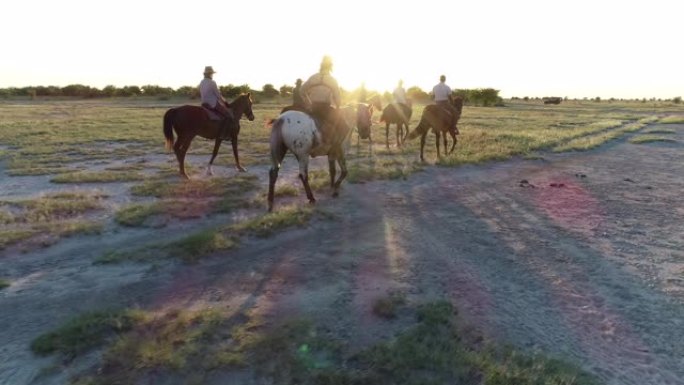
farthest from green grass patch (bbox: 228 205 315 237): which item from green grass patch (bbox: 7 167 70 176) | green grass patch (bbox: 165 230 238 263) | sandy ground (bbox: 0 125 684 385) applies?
green grass patch (bbox: 7 167 70 176)

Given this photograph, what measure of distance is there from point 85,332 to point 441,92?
14502 mm

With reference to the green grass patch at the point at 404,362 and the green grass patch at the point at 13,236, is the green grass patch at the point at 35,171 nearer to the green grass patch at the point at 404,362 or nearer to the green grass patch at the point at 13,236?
the green grass patch at the point at 13,236

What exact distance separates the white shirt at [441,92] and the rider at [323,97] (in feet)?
25.4

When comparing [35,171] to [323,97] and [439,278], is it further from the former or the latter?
[439,278]

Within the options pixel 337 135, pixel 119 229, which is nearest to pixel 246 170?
pixel 337 135

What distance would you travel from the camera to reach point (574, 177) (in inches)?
587

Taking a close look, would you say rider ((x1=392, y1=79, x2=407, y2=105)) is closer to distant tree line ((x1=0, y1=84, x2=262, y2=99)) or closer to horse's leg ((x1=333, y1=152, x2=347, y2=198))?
horse's leg ((x1=333, y1=152, x2=347, y2=198))

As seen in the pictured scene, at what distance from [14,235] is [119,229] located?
5.13 feet

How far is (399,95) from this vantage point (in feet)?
73.1

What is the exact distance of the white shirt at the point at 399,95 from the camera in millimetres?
22047

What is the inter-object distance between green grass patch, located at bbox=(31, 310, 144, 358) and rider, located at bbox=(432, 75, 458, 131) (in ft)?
45.2

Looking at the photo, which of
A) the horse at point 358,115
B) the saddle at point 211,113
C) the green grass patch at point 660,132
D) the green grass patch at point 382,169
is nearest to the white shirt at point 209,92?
the saddle at point 211,113

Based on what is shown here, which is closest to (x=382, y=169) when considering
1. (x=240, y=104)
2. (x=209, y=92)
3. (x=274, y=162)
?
(x=240, y=104)

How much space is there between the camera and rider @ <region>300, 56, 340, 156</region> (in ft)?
33.5
